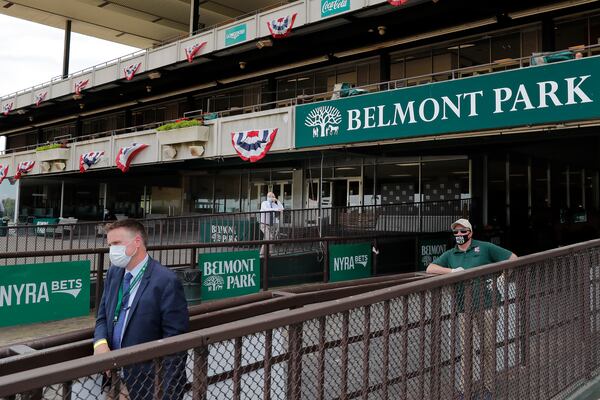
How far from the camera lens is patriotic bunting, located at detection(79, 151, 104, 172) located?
27.8 metres

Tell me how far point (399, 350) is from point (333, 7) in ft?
60.3

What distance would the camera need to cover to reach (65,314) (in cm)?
811

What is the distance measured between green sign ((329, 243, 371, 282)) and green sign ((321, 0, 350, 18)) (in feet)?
34.0

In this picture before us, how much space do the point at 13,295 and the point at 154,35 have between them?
38903mm

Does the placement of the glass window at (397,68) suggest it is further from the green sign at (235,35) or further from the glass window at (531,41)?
→ the green sign at (235,35)

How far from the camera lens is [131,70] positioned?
1144 inches

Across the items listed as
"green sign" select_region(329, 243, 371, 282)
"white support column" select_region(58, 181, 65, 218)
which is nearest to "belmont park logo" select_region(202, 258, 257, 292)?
"green sign" select_region(329, 243, 371, 282)

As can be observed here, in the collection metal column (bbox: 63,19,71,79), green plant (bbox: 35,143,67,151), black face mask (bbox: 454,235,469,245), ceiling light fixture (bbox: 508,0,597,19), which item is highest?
metal column (bbox: 63,19,71,79)

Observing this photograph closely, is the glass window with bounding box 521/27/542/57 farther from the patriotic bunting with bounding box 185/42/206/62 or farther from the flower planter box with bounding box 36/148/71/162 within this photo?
the flower planter box with bounding box 36/148/71/162

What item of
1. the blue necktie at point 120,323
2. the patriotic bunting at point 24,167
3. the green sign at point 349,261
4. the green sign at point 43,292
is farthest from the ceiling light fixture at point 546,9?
the patriotic bunting at point 24,167

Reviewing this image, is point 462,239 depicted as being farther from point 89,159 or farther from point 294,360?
point 89,159

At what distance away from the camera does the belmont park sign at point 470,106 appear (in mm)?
10742

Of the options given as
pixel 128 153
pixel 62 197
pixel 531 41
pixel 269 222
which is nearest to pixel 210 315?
pixel 269 222

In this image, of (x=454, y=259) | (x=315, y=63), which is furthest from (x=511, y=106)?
(x=315, y=63)
